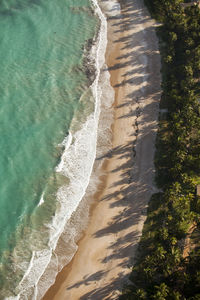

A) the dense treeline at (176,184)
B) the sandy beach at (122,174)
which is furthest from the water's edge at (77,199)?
the dense treeline at (176,184)

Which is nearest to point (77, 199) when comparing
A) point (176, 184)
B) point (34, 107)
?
point (176, 184)

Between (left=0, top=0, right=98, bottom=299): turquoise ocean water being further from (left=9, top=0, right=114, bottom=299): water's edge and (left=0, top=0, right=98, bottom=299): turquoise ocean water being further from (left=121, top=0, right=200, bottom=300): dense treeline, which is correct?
(left=121, top=0, right=200, bottom=300): dense treeline

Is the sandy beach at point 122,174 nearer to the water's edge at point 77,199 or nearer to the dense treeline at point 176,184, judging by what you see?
the water's edge at point 77,199

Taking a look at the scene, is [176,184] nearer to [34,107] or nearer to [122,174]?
[122,174]

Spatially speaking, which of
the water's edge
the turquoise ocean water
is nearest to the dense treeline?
the water's edge

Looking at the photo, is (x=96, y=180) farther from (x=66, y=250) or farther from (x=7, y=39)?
(x=7, y=39)
